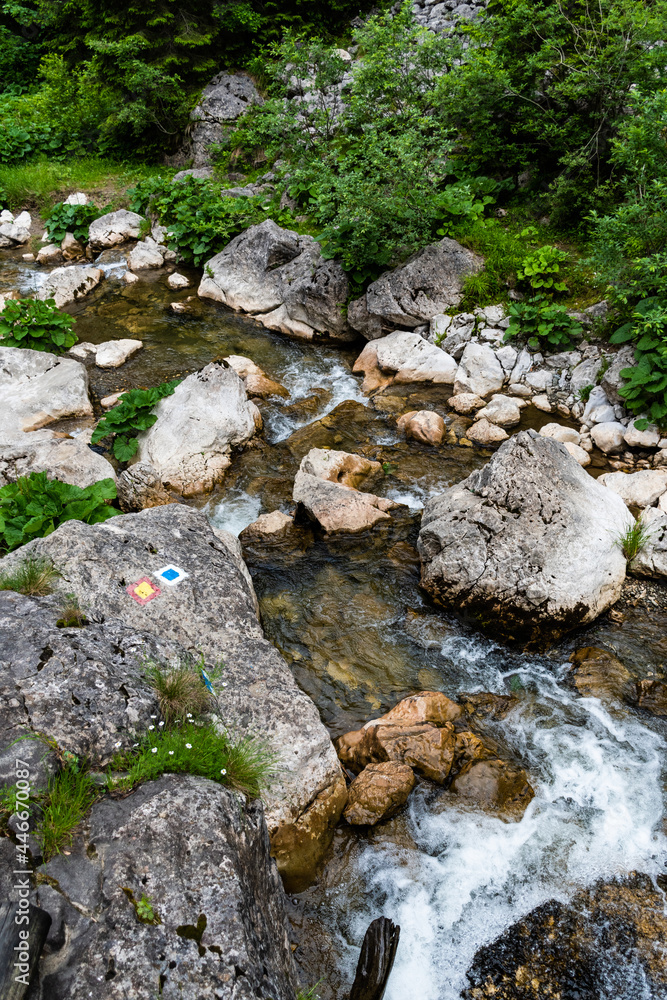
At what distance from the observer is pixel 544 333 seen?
952 centimetres

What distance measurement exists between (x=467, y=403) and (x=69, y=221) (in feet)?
43.0

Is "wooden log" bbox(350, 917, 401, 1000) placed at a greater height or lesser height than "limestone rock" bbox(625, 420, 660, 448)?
lesser

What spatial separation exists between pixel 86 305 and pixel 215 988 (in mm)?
13785

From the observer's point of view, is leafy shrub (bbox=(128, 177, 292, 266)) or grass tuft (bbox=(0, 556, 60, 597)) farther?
leafy shrub (bbox=(128, 177, 292, 266))

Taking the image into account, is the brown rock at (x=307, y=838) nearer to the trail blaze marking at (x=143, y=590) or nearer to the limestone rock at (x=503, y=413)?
the trail blaze marking at (x=143, y=590)

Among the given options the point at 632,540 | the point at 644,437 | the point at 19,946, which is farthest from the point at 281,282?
the point at 19,946

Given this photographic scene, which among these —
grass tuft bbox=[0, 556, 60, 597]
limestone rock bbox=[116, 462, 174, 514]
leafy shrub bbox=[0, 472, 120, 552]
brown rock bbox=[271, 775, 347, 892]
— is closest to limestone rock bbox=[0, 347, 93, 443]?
limestone rock bbox=[116, 462, 174, 514]

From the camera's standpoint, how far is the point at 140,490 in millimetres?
7758

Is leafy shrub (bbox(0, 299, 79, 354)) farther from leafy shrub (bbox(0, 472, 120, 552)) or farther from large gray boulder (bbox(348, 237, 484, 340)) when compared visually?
large gray boulder (bbox(348, 237, 484, 340))

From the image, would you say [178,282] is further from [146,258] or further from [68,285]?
[68,285]

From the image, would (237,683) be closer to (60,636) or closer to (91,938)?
(60,636)

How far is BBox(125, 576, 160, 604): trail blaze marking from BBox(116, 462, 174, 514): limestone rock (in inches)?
108

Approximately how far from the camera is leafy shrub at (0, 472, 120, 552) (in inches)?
236

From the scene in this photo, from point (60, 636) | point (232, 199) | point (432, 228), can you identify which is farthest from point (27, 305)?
point (60, 636)
